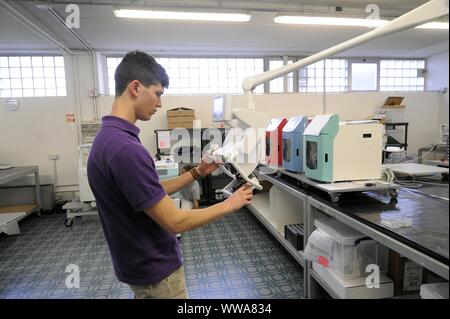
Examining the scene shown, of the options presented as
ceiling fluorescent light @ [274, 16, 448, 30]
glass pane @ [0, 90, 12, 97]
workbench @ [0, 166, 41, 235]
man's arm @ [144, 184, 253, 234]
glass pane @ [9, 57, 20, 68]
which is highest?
ceiling fluorescent light @ [274, 16, 448, 30]

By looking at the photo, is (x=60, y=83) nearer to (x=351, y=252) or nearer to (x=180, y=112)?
(x=180, y=112)

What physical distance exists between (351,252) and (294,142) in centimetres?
101

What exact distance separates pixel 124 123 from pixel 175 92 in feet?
15.9

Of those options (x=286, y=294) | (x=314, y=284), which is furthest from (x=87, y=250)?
(x=314, y=284)

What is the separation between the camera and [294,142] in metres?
2.54

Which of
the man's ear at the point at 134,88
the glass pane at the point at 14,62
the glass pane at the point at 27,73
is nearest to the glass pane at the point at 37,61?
the glass pane at the point at 27,73

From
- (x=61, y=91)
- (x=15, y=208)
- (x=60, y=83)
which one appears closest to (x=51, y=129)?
(x=61, y=91)

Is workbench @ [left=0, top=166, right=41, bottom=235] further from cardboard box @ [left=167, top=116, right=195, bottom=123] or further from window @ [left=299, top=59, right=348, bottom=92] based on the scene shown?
window @ [left=299, top=59, right=348, bottom=92]

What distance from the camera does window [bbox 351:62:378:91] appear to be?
6.44 metres

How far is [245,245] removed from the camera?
3389 millimetres

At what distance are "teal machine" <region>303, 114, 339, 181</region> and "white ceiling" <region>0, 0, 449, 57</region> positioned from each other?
8.02ft

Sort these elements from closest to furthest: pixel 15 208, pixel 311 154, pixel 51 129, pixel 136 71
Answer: pixel 136 71
pixel 311 154
pixel 15 208
pixel 51 129

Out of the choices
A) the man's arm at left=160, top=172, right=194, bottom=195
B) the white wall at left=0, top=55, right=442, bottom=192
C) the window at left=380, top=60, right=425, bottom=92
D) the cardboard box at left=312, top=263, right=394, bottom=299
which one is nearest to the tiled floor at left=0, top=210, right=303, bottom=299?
the cardboard box at left=312, top=263, right=394, bottom=299

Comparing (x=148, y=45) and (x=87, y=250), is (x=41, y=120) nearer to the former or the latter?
(x=148, y=45)
